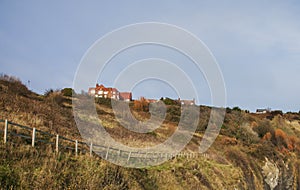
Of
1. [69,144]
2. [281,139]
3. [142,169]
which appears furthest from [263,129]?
[69,144]

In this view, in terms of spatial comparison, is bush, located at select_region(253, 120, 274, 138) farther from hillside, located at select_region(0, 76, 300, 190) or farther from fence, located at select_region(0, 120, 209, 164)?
fence, located at select_region(0, 120, 209, 164)

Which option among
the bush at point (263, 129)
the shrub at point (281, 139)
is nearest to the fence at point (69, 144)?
the shrub at point (281, 139)

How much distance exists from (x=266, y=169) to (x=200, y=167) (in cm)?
1387

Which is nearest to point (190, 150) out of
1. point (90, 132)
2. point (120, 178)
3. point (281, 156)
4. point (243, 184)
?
point (243, 184)

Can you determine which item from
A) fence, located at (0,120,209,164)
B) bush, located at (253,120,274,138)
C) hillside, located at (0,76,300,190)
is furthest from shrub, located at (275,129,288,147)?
fence, located at (0,120,209,164)

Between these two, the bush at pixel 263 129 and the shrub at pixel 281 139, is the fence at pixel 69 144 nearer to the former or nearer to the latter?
the shrub at pixel 281 139

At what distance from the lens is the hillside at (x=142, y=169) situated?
1134 cm

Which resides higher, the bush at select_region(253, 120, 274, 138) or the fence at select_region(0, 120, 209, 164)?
the bush at select_region(253, 120, 274, 138)

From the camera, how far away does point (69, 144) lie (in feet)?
59.3

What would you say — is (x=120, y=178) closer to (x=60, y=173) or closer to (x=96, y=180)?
(x=96, y=180)

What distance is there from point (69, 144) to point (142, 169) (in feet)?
13.0

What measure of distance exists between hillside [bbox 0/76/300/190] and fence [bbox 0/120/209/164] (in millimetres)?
506

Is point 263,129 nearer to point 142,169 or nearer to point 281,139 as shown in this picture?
point 281,139

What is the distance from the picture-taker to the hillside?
1134cm
